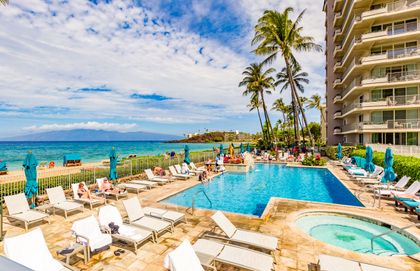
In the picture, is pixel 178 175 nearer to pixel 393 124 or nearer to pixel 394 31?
pixel 393 124

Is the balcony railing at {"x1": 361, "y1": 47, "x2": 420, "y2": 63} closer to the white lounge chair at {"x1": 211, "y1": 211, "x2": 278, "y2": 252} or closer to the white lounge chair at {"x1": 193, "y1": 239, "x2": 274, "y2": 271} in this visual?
the white lounge chair at {"x1": 211, "y1": 211, "x2": 278, "y2": 252}

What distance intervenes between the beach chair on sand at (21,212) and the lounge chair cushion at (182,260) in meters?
5.83

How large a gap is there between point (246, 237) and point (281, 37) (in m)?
23.9

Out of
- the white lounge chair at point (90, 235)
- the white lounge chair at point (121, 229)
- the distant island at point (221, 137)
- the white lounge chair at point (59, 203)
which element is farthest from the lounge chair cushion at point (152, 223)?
the distant island at point (221, 137)

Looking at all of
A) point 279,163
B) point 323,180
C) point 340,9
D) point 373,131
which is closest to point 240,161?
point 279,163

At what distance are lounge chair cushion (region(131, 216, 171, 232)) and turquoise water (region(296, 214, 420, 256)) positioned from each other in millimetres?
4711

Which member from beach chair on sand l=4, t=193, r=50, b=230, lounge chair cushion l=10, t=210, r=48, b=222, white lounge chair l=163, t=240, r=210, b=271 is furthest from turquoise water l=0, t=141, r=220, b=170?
white lounge chair l=163, t=240, r=210, b=271

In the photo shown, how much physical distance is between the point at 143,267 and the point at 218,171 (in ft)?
45.8

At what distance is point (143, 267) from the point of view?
16.1ft

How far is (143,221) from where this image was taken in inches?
265

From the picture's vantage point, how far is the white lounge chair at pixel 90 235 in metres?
5.19

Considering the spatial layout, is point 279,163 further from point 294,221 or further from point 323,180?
point 294,221

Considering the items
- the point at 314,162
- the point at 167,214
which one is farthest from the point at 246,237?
the point at 314,162

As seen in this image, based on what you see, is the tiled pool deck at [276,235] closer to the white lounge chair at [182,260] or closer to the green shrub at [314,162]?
the white lounge chair at [182,260]
